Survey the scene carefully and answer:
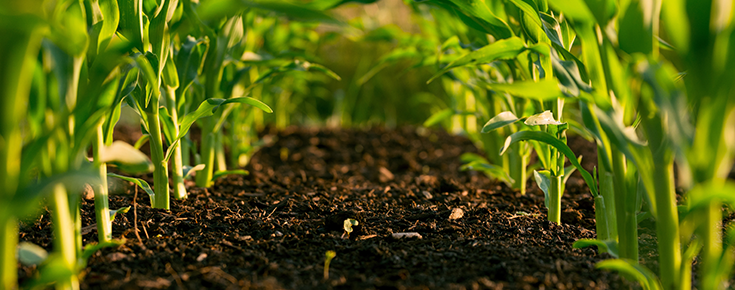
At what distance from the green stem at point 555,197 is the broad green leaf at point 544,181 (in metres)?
0.02

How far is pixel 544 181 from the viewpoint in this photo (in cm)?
156

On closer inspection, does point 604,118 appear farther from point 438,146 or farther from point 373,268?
point 438,146

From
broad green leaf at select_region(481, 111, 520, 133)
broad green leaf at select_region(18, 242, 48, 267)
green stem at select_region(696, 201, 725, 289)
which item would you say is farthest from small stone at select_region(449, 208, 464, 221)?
broad green leaf at select_region(18, 242, 48, 267)

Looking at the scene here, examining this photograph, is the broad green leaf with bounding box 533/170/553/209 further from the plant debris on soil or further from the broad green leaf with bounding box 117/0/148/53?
the broad green leaf with bounding box 117/0/148/53

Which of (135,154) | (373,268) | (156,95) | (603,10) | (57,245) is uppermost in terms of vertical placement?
(603,10)

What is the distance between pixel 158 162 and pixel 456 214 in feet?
3.22

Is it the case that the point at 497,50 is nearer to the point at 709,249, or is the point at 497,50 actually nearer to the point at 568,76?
the point at 568,76

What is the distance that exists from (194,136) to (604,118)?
10.7ft

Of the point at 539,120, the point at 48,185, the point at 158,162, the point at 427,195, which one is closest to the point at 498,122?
the point at 539,120

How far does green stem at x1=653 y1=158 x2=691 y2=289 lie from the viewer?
3.10 feet

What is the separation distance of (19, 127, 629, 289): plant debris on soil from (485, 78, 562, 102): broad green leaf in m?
0.41

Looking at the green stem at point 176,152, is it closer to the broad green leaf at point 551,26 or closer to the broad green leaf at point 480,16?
the broad green leaf at point 480,16

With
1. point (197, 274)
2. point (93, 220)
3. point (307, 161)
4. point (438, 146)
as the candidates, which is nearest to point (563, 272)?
point (197, 274)

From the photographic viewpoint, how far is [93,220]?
1.44 m
